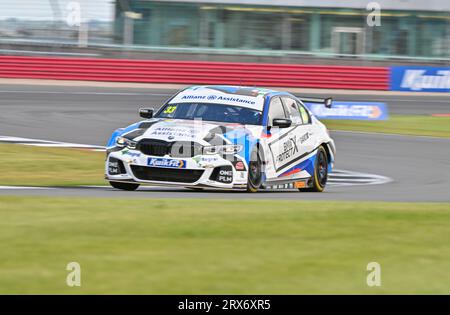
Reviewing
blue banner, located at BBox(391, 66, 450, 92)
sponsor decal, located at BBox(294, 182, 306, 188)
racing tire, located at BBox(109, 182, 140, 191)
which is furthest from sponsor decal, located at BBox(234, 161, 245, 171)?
blue banner, located at BBox(391, 66, 450, 92)

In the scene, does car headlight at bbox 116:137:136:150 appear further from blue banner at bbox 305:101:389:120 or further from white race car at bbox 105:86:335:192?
blue banner at bbox 305:101:389:120

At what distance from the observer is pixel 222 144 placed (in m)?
11.1

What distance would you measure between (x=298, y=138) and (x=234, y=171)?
188 cm

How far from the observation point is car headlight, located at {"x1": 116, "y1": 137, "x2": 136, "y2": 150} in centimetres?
1105

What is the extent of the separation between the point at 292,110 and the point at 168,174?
282cm

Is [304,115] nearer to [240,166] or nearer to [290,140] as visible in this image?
[290,140]

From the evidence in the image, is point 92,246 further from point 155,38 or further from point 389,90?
point 155,38

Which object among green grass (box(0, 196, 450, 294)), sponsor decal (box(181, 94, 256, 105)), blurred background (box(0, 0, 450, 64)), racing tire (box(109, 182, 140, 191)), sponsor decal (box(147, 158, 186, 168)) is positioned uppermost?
blurred background (box(0, 0, 450, 64))

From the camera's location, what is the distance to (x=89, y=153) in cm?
1705

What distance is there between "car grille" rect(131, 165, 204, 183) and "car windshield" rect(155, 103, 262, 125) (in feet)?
3.99

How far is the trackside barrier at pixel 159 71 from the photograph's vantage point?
3388 cm

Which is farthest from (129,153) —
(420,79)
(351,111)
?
(420,79)

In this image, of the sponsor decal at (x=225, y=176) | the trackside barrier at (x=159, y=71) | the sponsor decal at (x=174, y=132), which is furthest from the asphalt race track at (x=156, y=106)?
the trackside barrier at (x=159, y=71)
